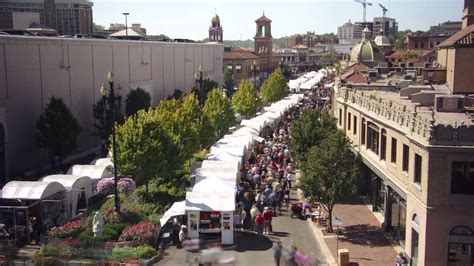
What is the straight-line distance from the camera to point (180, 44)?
7931 centimetres

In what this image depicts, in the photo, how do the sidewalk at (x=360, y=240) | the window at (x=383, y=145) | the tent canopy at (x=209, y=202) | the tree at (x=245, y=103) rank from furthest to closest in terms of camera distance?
the tree at (x=245, y=103), the window at (x=383, y=145), the tent canopy at (x=209, y=202), the sidewalk at (x=360, y=240)

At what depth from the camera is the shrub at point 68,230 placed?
22.9 m

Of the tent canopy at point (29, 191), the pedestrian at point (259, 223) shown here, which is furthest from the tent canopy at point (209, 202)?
the tent canopy at point (29, 191)

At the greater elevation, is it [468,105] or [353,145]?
[468,105]

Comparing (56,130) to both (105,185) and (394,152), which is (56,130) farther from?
(394,152)

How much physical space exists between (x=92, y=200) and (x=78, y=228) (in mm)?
6265

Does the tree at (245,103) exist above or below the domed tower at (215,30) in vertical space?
below

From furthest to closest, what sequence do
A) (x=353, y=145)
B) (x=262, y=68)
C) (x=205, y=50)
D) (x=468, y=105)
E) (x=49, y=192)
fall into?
(x=262, y=68)
(x=205, y=50)
(x=353, y=145)
(x=468, y=105)
(x=49, y=192)

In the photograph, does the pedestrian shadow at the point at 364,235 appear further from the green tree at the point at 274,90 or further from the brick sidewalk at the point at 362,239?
the green tree at the point at 274,90

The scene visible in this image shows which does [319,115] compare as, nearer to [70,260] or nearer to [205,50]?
[70,260]

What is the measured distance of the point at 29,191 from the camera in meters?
25.1

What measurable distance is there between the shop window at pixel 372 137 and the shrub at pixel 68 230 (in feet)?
48.9

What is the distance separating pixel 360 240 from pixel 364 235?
874 mm

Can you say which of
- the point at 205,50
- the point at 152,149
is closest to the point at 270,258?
the point at 152,149
